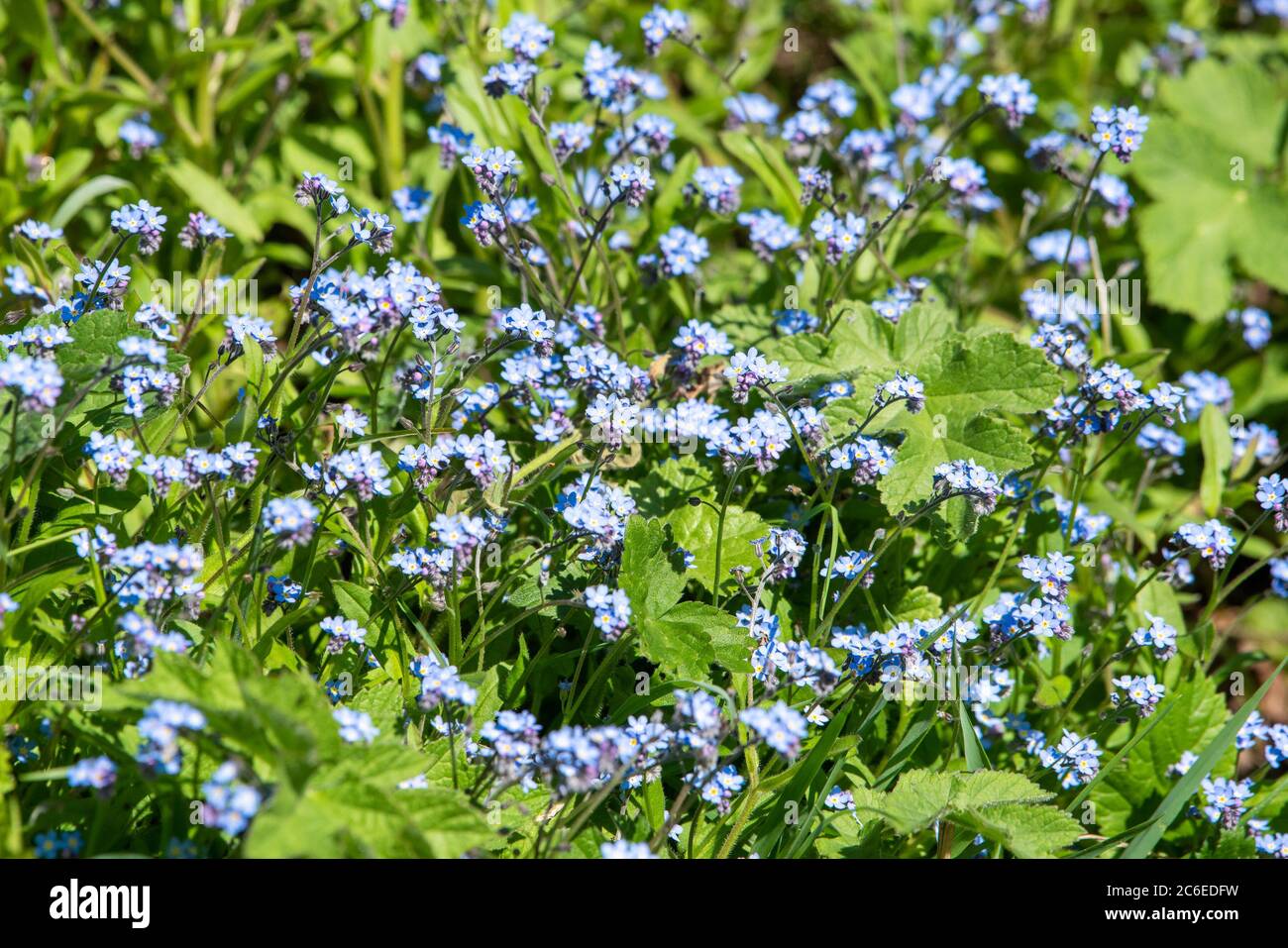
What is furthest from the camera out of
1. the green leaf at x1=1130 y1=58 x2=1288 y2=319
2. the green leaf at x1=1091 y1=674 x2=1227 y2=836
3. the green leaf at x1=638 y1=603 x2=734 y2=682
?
the green leaf at x1=1130 y1=58 x2=1288 y2=319

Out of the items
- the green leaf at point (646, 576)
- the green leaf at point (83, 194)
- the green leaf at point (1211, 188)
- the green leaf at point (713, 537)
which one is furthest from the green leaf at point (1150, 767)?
the green leaf at point (83, 194)

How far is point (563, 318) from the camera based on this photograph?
4.46 m

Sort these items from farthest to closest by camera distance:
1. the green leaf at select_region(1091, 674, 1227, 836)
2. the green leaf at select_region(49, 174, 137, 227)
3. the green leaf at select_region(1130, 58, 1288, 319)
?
the green leaf at select_region(1130, 58, 1288, 319), the green leaf at select_region(49, 174, 137, 227), the green leaf at select_region(1091, 674, 1227, 836)

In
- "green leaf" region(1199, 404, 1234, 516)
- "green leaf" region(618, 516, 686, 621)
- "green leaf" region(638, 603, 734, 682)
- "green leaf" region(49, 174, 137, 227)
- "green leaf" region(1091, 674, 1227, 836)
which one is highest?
"green leaf" region(49, 174, 137, 227)

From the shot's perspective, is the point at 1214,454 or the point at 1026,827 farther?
the point at 1214,454

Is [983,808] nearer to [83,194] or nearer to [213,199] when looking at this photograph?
[213,199]

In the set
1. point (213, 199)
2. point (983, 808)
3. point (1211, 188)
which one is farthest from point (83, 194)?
point (1211, 188)

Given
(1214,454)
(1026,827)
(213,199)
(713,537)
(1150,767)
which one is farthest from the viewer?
(213,199)

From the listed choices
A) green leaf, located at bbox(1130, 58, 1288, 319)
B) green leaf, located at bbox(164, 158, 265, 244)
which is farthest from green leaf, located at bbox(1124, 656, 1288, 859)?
green leaf, located at bbox(164, 158, 265, 244)

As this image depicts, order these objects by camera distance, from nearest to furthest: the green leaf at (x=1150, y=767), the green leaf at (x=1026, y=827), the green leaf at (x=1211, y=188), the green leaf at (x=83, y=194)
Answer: the green leaf at (x=1026, y=827)
the green leaf at (x=1150, y=767)
the green leaf at (x=83, y=194)
the green leaf at (x=1211, y=188)

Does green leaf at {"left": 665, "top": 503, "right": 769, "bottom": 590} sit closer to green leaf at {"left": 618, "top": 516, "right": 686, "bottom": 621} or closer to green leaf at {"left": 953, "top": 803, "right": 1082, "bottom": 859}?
green leaf at {"left": 618, "top": 516, "right": 686, "bottom": 621}

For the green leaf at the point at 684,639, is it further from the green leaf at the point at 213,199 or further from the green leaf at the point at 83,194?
the green leaf at the point at 83,194
